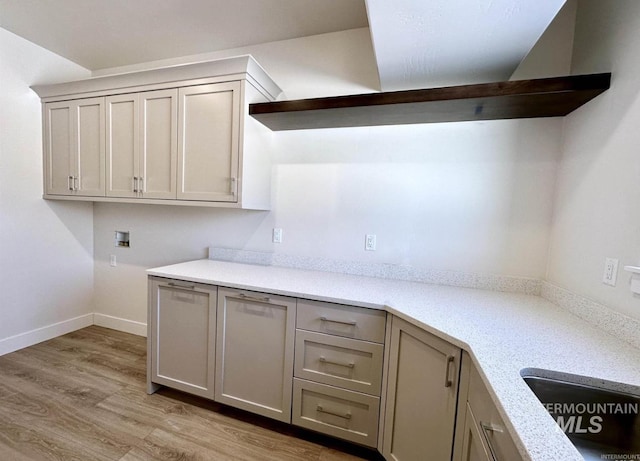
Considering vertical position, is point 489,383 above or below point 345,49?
below

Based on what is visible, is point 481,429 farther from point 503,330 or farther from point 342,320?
point 342,320

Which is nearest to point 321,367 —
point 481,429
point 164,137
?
point 481,429

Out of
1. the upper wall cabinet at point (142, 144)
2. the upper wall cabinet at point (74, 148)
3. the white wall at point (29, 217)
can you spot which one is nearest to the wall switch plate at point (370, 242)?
the upper wall cabinet at point (142, 144)

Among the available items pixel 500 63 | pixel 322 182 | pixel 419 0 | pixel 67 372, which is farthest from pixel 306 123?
pixel 67 372

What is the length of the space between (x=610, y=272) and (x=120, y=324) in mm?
3976

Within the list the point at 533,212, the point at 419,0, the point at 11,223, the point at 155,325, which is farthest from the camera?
the point at 11,223

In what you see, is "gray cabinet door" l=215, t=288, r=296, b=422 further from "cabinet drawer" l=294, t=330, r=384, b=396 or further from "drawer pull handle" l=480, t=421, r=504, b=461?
"drawer pull handle" l=480, t=421, r=504, b=461

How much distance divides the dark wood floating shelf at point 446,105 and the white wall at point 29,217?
2254 millimetres

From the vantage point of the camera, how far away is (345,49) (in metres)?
2.09

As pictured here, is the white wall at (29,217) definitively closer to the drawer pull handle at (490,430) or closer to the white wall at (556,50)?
the drawer pull handle at (490,430)

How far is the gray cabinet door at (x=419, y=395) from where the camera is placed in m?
1.13

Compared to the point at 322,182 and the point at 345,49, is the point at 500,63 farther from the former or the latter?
the point at 322,182

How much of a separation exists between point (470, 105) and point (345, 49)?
43.1 inches

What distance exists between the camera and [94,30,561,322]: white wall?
1.78 m
